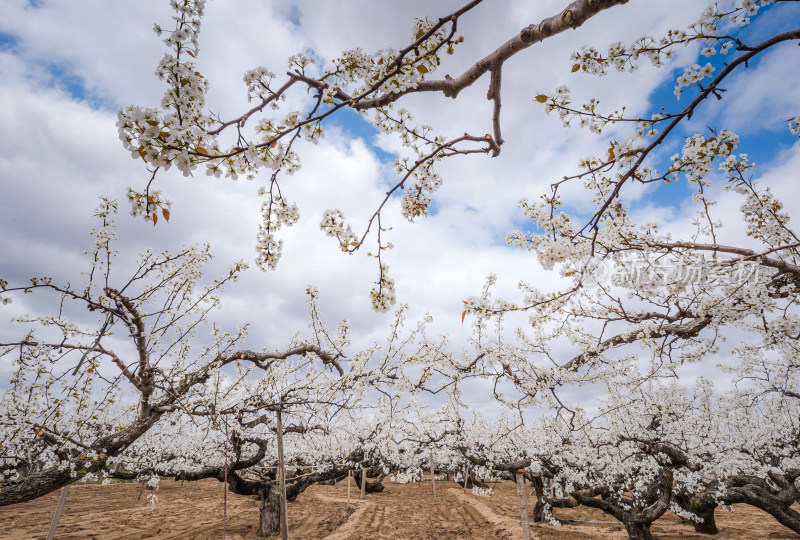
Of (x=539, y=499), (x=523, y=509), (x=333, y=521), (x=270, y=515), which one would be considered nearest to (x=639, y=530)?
(x=523, y=509)

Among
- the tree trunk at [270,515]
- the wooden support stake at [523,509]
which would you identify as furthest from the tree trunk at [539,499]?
the tree trunk at [270,515]

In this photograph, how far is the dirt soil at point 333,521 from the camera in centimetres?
1042

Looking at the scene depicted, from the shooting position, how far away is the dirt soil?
10.4 meters

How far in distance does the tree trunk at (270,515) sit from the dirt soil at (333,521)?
0.54m

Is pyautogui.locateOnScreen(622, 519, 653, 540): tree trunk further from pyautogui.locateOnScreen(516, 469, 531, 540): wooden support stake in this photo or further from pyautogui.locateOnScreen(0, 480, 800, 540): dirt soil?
pyautogui.locateOnScreen(516, 469, 531, 540): wooden support stake

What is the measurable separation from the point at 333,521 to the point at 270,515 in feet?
10.8

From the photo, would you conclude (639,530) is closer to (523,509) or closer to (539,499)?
(523,509)

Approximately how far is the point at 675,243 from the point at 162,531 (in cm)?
1570

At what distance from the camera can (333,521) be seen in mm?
12852

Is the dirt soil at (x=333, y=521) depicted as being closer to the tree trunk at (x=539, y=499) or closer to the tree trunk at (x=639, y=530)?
the tree trunk at (x=539, y=499)

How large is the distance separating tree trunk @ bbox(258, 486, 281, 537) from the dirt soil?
536 mm

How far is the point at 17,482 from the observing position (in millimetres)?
5160

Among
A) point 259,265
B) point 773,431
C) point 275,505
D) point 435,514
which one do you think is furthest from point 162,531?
point 773,431

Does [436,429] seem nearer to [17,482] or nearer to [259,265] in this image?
[17,482]
